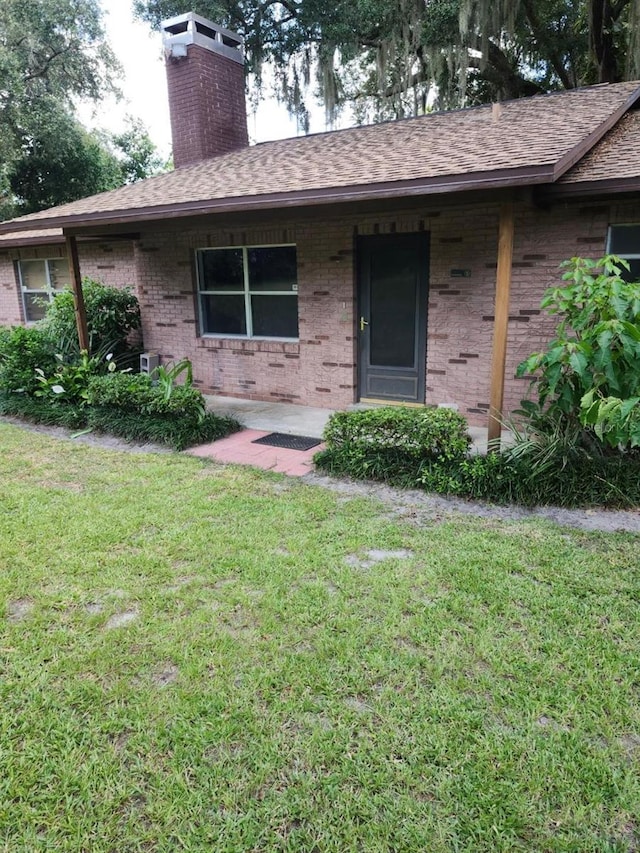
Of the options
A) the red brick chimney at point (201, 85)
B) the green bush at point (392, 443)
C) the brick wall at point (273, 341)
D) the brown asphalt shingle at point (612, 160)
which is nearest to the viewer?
the green bush at point (392, 443)

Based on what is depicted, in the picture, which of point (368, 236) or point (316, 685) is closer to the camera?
point (316, 685)

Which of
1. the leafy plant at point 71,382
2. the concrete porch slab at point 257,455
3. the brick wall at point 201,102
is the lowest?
the concrete porch slab at point 257,455

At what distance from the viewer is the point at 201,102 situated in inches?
374

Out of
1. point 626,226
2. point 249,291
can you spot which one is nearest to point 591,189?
point 626,226

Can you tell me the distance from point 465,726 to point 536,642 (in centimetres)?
68

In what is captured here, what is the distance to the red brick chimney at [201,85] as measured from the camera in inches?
366

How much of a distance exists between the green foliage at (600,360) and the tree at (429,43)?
8961mm

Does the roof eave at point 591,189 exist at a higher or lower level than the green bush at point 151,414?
higher

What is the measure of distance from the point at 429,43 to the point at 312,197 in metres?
9.91

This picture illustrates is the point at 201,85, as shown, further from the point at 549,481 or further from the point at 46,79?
the point at 46,79

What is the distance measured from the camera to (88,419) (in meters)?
6.72

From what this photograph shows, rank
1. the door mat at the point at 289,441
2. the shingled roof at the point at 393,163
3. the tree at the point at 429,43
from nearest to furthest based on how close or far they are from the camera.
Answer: the shingled roof at the point at 393,163 → the door mat at the point at 289,441 → the tree at the point at 429,43

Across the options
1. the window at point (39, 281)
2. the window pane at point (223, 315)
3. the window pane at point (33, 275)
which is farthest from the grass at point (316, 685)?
the window pane at point (33, 275)

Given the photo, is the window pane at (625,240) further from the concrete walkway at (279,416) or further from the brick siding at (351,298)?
the concrete walkway at (279,416)
